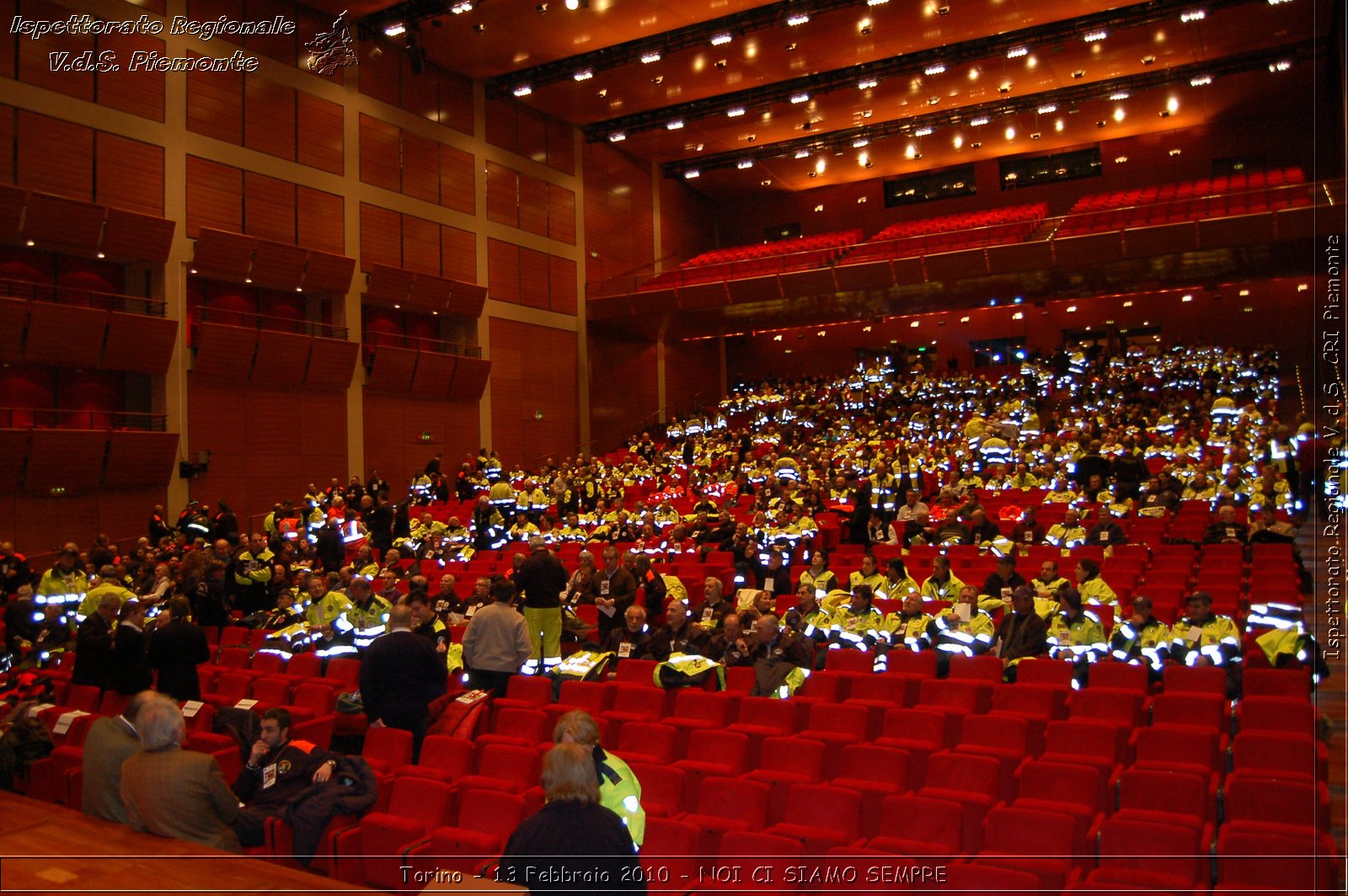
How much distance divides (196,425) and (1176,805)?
14497 millimetres

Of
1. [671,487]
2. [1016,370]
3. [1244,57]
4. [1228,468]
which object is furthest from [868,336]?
[1228,468]

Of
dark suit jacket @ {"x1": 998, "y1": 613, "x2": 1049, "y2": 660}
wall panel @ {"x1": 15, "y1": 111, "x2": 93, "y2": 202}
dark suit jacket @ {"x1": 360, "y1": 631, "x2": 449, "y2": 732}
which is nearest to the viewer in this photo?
dark suit jacket @ {"x1": 360, "y1": 631, "x2": 449, "y2": 732}

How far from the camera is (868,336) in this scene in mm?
26656

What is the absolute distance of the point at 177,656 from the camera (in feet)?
21.8

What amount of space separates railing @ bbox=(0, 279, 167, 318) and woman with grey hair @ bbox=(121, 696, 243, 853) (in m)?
11.1

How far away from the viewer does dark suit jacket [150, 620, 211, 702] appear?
21.7 feet

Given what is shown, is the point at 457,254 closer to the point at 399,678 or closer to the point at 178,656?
the point at 178,656

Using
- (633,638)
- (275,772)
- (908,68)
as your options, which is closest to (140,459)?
(633,638)

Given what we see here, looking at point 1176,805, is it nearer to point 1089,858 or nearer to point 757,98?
point 1089,858

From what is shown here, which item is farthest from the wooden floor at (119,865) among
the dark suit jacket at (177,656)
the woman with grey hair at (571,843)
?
the dark suit jacket at (177,656)

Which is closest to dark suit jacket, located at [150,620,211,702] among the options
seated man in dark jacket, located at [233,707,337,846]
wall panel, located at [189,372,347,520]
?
seated man in dark jacket, located at [233,707,337,846]

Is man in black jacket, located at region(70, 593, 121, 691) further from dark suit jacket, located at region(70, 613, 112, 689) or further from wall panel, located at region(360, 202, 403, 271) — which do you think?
wall panel, located at region(360, 202, 403, 271)

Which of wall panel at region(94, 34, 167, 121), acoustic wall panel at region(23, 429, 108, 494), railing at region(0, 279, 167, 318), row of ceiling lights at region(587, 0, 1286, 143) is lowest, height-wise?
acoustic wall panel at region(23, 429, 108, 494)

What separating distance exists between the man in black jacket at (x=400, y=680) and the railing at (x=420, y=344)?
12770mm
